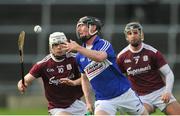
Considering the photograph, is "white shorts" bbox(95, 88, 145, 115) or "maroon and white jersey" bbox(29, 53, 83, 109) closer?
"white shorts" bbox(95, 88, 145, 115)

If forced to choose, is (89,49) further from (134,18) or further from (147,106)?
(134,18)

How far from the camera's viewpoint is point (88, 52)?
10.5 m

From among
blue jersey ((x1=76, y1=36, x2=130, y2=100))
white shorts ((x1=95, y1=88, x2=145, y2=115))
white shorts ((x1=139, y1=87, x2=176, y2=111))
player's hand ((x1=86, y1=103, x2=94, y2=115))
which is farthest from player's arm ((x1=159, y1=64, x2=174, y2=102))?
player's hand ((x1=86, y1=103, x2=94, y2=115))

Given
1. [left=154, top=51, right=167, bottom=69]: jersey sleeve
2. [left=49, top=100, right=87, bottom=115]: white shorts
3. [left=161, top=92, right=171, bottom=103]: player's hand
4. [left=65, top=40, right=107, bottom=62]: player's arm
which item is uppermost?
[left=65, top=40, right=107, bottom=62]: player's arm

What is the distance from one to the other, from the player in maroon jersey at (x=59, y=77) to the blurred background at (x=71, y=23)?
10.6 m

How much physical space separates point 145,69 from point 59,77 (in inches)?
56.3

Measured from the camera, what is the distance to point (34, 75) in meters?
12.4

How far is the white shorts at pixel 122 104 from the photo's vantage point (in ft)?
36.6

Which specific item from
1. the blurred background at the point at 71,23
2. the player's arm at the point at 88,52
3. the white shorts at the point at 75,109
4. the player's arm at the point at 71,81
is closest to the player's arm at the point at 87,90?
the player's arm at the point at 71,81

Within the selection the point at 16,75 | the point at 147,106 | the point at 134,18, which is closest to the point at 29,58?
the point at 16,75

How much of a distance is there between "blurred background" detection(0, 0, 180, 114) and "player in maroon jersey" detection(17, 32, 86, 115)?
34.8ft

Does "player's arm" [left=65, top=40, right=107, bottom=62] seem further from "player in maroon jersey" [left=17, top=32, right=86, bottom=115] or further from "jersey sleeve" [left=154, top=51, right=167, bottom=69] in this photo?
"jersey sleeve" [left=154, top=51, right=167, bottom=69]

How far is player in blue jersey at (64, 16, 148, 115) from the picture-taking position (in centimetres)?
1109

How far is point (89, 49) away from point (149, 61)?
2151 mm
